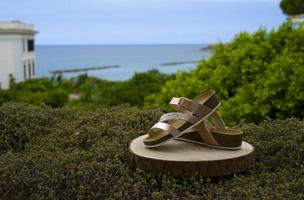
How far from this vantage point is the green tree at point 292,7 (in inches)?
722

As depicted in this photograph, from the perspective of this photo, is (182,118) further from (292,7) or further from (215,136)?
(292,7)

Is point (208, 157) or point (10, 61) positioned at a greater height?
point (208, 157)

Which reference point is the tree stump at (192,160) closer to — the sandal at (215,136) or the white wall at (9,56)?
the sandal at (215,136)

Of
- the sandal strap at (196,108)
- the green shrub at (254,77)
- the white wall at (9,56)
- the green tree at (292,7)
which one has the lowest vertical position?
the white wall at (9,56)

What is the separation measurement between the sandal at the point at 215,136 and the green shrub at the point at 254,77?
362 cm

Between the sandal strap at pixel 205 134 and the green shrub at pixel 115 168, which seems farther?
the sandal strap at pixel 205 134

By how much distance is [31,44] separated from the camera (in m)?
38.9

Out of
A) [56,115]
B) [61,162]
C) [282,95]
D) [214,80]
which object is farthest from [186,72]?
[61,162]

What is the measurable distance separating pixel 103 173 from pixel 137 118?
122 centimetres

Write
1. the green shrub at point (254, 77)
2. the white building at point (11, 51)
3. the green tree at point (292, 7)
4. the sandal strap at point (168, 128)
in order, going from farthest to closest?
the white building at point (11, 51) → the green tree at point (292, 7) → the green shrub at point (254, 77) → the sandal strap at point (168, 128)

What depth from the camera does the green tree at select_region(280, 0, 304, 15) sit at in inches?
722

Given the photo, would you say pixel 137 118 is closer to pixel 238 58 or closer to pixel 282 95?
pixel 282 95

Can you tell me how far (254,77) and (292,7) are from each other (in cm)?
1257

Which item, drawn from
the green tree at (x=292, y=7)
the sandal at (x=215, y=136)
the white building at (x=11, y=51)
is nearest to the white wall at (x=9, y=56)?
the white building at (x=11, y=51)
